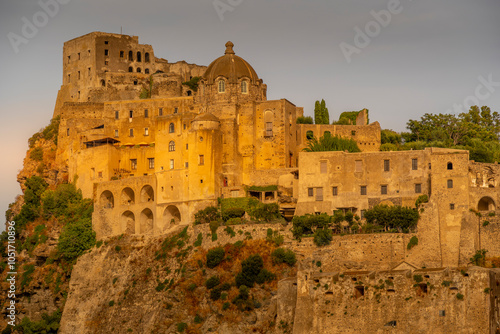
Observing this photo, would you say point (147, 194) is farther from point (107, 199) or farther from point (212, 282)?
point (212, 282)

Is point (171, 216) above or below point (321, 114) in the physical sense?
below

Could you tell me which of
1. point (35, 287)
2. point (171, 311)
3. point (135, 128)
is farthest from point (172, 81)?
point (171, 311)

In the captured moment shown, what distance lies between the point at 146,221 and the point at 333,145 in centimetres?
1498

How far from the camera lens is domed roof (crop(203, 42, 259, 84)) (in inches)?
2906

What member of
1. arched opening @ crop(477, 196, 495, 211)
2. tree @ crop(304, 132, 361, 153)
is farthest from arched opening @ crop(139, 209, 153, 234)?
arched opening @ crop(477, 196, 495, 211)

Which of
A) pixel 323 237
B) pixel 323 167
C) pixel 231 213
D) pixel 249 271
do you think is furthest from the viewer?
pixel 231 213

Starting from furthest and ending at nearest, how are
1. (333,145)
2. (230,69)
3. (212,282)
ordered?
1. (230,69)
2. (333,145)
3. (212,282)

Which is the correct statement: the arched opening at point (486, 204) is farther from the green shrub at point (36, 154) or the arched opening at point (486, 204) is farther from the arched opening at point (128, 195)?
the green shrub at point (36, 154)

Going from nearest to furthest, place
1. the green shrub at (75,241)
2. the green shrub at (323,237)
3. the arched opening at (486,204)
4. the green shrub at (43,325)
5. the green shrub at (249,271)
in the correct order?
the green shrub at (249,271) → the green shrub at (323,237) → the arched opening at (486,204) → the green shrub at (43,325) → the green shrub at (75,241)

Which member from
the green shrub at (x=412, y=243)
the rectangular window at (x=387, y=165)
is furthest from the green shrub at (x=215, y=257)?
the rectangular window at (x=387, y=165)

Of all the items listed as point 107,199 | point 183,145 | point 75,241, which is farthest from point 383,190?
point 75,241

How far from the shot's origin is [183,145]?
70.1 meters

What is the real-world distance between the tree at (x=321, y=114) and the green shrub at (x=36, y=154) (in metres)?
23.3

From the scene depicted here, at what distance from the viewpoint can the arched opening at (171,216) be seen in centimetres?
6912
